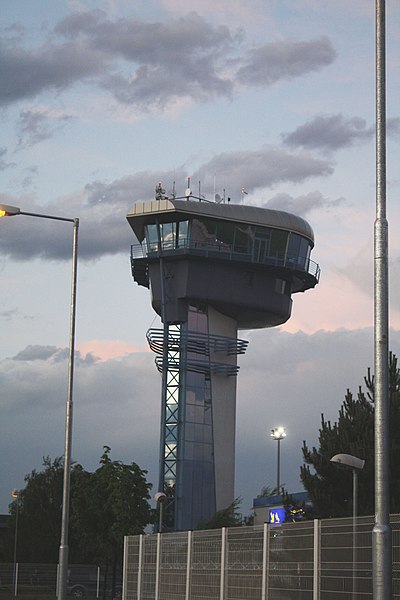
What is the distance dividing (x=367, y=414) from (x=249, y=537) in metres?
20.9

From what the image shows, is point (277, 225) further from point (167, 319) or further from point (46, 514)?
point (46, 514)

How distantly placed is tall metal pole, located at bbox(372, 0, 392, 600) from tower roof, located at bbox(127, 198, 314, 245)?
221 feet

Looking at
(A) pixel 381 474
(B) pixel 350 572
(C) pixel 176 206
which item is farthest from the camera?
(C) pixel 176 206

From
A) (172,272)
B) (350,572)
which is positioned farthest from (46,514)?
(350,572)

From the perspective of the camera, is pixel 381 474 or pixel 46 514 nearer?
pixel 381 474

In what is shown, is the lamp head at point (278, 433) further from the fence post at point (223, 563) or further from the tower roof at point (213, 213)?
the fence post at point (223, 563)

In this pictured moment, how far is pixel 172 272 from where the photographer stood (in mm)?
85500

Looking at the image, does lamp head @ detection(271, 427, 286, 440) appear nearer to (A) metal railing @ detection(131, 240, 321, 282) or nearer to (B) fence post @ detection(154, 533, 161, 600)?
(A) metal railing @ detection(131, 240, 321, 282)

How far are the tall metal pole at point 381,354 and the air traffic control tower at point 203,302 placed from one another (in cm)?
6734

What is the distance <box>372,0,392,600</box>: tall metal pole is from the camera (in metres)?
14.5

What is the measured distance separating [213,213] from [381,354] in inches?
2712

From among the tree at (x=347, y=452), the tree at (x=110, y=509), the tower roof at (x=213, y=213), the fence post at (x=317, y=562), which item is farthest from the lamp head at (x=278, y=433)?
the fence post at (x=317, y=562)

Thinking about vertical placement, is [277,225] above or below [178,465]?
above

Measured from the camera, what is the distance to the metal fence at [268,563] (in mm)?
19422
